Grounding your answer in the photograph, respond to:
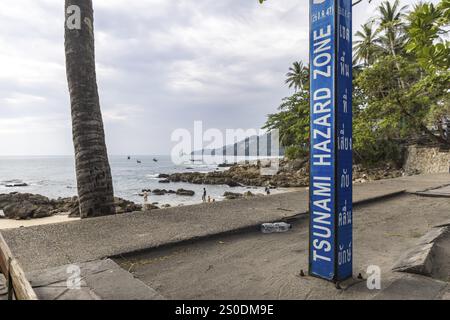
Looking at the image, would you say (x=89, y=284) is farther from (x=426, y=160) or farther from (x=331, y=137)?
(x=426, y=160)

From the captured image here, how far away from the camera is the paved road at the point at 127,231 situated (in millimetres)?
3066

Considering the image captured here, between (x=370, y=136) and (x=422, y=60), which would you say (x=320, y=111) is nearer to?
(x=422, y=60)

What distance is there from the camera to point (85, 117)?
5500mm

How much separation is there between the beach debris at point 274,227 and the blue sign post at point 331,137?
5.78ft

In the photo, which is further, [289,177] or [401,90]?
[289,177]

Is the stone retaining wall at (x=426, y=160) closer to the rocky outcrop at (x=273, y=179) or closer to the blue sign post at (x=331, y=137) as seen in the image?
the rocky outcrop at (x=273, y=179)

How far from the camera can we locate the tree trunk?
5457 millimetres

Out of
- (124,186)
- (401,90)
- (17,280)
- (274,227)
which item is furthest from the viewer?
(124,186)

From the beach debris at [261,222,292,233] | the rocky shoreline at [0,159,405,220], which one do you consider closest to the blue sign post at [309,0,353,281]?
the beach debris at [261,222,292,233]

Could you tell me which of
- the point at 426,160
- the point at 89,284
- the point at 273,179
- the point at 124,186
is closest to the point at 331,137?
the point at 89,284

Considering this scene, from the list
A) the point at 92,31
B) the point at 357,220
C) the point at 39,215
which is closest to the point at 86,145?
the point at 92,31

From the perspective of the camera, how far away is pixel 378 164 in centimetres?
2889

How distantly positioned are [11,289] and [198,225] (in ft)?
8.39

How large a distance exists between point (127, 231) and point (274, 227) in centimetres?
214
